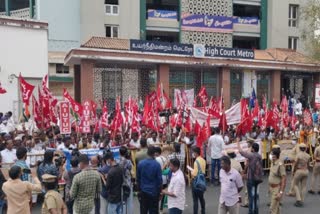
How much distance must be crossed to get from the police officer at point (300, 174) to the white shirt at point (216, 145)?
2.42 m

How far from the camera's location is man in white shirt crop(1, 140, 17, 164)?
10508mm

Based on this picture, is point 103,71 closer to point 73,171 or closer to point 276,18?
point 73,171

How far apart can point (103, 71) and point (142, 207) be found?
16.7 m

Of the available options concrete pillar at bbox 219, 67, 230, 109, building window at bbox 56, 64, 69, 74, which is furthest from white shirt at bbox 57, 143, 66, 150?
building window at bbox 56, 64, 69, 74

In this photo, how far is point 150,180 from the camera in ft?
26.5

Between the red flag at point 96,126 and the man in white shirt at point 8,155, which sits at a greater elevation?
the red flag at point 96,126

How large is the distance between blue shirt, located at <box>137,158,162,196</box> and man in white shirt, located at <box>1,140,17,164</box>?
382 cm

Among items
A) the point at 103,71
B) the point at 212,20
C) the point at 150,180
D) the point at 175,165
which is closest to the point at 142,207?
the point at 150,180

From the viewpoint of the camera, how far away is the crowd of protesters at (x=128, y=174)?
714 cm

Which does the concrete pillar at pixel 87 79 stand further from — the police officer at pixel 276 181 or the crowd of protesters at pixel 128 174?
the police officer at pixel 276 181

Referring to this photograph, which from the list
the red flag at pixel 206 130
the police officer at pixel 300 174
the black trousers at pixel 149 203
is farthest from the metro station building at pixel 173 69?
the black trousers at pixel 149 203

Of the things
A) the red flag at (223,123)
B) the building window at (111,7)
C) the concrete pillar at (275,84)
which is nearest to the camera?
the red flag at (223,123)

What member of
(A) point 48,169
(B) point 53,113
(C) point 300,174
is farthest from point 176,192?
Result: (B) point 53,113

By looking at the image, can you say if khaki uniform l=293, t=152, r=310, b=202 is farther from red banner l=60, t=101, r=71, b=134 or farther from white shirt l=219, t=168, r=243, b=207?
red banner l=60, t=101, r=71, b=134
